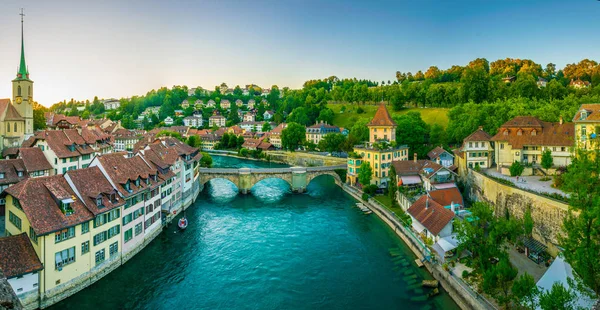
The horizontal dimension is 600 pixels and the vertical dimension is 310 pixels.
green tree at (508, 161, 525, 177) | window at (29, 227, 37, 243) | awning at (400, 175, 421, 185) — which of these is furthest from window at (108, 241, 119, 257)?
green tree at (508, 161, 525, 177)

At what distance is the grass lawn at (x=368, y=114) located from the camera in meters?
84.3

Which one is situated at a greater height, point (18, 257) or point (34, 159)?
point (34, 159)

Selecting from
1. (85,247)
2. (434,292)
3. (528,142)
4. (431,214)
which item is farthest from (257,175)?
(434,292)

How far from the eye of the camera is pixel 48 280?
20609mm

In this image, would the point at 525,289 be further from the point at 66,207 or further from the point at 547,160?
the point at 66,207

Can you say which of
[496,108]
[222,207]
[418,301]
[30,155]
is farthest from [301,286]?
[496,108]

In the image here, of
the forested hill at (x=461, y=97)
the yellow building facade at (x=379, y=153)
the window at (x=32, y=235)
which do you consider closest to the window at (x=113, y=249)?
the window at (x=32, y=235)

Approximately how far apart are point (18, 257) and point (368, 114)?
95782 millimetres

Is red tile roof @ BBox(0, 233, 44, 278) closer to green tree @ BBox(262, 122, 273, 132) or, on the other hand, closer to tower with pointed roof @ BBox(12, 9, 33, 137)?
tower with pointed roof @ BBox(12, 9, 33, 137)

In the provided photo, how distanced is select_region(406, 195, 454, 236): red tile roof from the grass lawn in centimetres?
5186

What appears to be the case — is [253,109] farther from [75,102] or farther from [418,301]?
[418,301]

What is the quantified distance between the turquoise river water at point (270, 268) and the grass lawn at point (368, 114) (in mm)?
50394

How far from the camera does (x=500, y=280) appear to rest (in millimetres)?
18656

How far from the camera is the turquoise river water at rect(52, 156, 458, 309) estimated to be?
22.8 m
